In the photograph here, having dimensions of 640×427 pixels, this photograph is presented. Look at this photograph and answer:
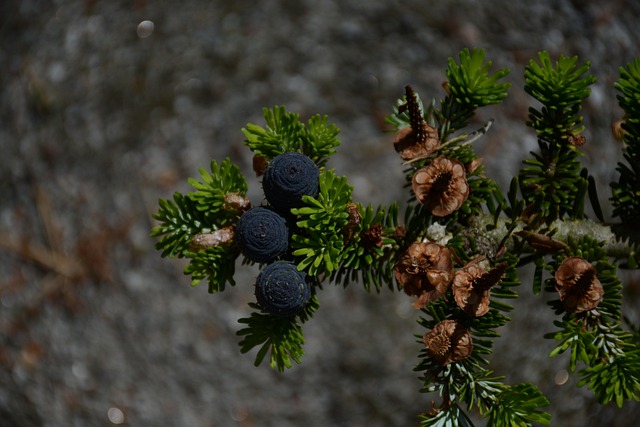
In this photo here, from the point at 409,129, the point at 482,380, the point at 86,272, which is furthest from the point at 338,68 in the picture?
the point at 482,380

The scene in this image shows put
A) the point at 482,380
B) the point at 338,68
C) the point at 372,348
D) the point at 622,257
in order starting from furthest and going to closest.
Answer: the point at 338,68, the point at 372,348, the point at 622,257, the point at 482,380

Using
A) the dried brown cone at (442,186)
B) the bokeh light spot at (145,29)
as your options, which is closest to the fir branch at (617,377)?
the dried brown cone at (442,186)

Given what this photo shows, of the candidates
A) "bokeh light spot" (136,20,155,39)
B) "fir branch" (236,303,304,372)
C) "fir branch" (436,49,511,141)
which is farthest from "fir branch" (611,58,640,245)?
"bokeh light spot" (136,20,155,39)

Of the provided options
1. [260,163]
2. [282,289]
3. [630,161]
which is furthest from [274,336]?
[630,161]

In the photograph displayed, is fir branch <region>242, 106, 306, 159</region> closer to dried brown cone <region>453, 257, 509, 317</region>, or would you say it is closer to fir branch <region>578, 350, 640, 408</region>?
dried brown cone <region>453, 257, 509, 317</region>

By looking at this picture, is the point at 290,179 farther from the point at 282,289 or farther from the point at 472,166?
the point at 472,166

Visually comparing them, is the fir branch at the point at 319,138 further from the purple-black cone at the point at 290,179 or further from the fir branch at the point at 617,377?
the fir branch at the point at 617,377

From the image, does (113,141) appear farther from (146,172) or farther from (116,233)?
(116,233)
